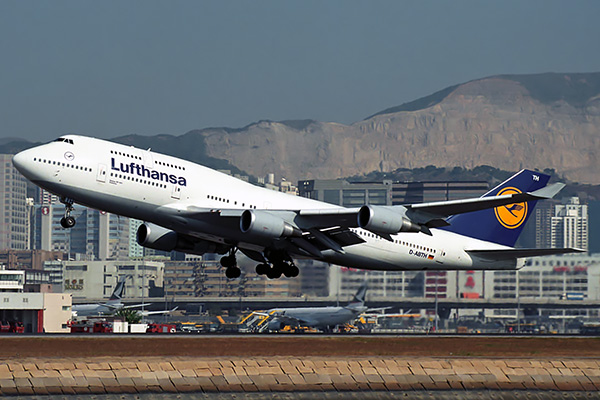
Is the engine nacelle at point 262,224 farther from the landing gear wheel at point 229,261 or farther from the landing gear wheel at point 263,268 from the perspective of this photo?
the landing gear wheel at point 229,261

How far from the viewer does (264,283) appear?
19400 cm

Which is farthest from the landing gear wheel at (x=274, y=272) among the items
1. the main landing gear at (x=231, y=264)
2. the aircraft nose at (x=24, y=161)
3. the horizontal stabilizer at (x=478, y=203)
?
the aircraft nose at (x=24, y=161)

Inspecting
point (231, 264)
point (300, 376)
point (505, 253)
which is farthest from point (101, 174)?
point (505, 253)

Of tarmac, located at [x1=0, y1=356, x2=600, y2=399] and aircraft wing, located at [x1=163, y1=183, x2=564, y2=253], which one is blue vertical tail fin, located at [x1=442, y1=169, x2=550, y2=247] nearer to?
aircraft wing, located at [x1=163, y1=183, x2=564, y2=253]

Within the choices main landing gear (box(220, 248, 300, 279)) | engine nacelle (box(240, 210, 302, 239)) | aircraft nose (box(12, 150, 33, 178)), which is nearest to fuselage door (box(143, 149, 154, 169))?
engine nacelle (box(240, 210, 302, 239))

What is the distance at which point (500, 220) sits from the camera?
59.6 metres

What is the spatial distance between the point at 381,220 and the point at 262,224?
18.7ft

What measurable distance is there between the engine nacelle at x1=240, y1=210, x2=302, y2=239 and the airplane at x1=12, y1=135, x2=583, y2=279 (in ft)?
0.16

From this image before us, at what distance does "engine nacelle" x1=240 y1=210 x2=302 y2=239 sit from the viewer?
48.2m

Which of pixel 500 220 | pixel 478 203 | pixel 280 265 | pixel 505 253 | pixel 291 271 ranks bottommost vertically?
pixel 291 271

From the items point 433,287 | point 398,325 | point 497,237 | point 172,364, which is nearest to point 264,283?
point 433,287

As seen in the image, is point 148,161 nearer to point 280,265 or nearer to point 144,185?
point 144,185

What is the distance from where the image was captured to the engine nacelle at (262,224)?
158ft

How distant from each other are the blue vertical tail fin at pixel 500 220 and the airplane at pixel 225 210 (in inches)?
106
